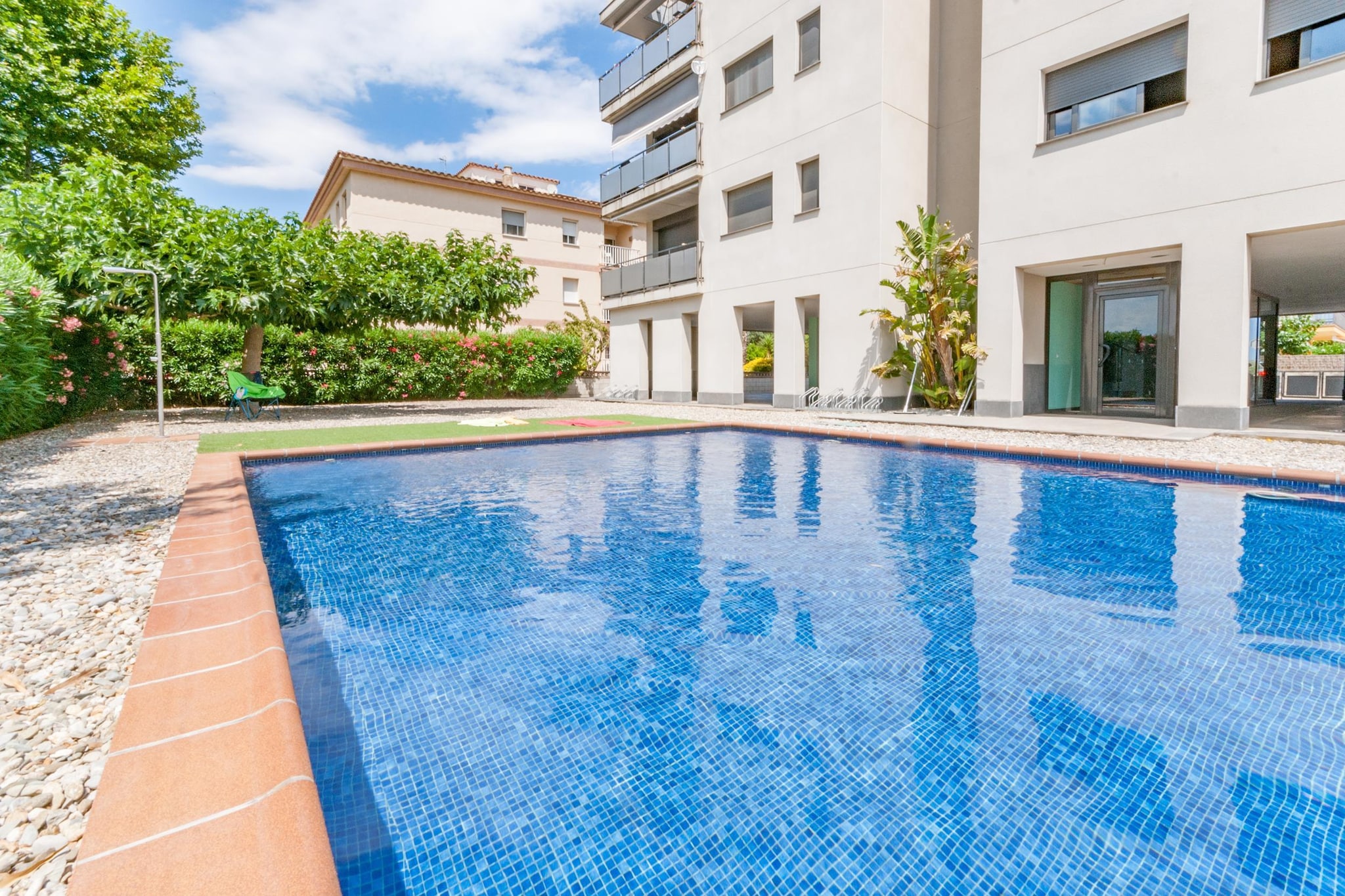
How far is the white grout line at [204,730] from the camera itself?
5.67 ft

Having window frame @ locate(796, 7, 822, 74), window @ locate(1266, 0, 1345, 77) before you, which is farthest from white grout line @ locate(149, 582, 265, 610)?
window frame @ locate(796, 7, 822, 74)

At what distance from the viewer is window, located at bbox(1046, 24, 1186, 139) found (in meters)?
10.3

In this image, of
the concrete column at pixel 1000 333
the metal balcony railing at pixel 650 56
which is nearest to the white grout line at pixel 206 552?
the concrete column at pixel 1000 333

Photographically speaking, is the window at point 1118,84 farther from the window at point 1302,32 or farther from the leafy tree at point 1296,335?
the leafy tree at point 1296,335

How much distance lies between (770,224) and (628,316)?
688 centimetres

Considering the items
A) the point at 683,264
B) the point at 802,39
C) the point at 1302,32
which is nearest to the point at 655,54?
the point at 802,39

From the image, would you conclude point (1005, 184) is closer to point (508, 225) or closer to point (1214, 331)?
point (1214, 331)

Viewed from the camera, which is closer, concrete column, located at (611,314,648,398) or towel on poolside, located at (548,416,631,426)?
towel on poolside, located at (548,416,631,426)

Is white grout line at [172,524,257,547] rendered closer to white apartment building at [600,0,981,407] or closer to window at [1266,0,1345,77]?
white apartment building at [600,0,981,407]

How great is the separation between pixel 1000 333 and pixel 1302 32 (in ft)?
18.1

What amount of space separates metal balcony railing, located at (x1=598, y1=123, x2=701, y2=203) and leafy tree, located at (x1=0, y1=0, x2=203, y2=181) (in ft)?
42.8

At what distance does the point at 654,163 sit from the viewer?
2061 centimetres

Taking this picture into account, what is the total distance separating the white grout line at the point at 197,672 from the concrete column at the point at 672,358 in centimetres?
1841

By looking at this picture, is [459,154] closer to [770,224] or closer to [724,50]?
[724,50]
